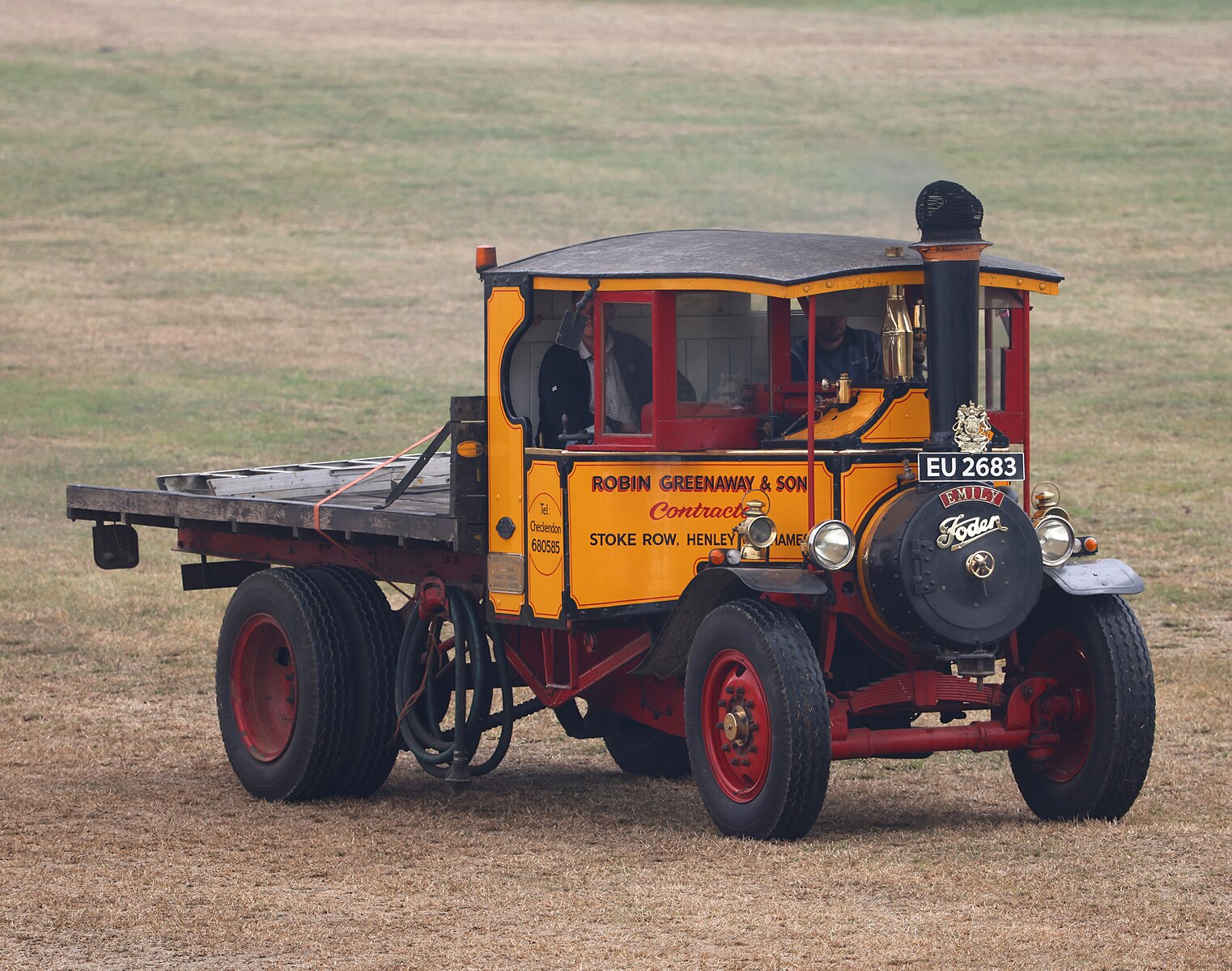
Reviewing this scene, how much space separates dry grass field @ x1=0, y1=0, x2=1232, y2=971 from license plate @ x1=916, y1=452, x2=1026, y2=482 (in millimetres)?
1399

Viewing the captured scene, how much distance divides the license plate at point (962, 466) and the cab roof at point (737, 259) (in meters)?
0.77

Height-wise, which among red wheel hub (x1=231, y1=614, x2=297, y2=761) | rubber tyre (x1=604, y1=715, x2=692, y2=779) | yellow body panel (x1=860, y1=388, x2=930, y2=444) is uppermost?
yellow body panel (x1=860, y1=388, x2=930, y2=444)

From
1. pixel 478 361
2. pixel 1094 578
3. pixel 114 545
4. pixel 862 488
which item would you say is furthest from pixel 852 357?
pixel 478 361

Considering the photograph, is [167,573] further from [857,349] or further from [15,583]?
[857,349]

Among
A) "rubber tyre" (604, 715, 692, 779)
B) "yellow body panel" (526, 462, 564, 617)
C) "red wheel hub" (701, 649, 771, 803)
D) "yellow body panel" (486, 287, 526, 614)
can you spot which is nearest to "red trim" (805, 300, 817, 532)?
"red wheel hub" (701, 649, 771, 803)

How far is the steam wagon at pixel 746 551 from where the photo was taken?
323 inches

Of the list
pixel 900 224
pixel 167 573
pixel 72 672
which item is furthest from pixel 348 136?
pixel 72 672

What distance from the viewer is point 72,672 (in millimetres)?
13211

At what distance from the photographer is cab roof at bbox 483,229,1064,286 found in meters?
8.36

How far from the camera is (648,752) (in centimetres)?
1043

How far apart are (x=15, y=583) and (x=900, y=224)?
19803mm

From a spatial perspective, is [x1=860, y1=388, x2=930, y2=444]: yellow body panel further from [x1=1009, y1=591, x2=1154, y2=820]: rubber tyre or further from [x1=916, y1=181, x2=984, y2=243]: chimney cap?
[x1=1009, y1=591, x2=1154, y2=820]: rubber tyre

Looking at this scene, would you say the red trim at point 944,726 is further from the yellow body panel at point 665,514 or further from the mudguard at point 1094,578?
the yellow body panel at point 665,514

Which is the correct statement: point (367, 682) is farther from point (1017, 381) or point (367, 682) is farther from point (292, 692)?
point (1017, 381)
